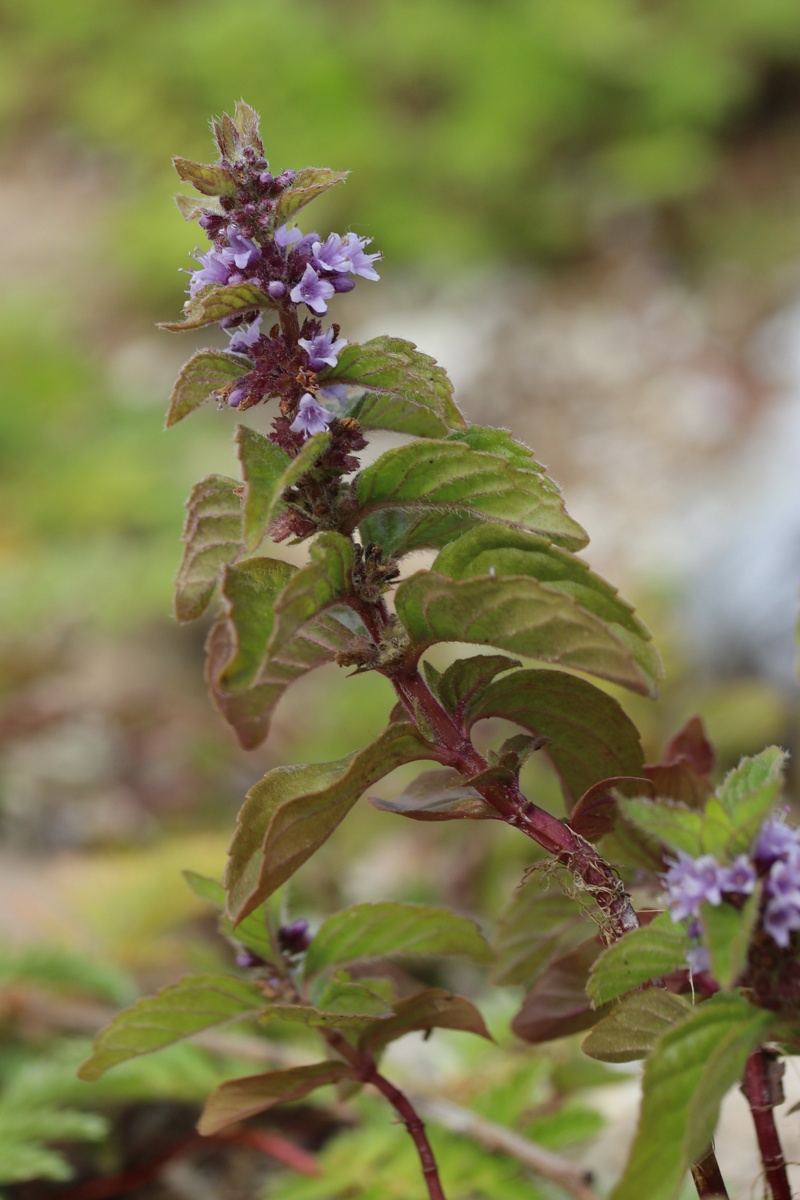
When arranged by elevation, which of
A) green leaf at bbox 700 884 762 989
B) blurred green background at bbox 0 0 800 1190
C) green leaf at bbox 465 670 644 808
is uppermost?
blurred green background at bbox 0 0 800 1190

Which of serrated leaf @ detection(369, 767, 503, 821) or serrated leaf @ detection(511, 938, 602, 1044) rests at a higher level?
serrated leaf @ detection(369, 767, 503, 821)

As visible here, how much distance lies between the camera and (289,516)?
76 centimetres

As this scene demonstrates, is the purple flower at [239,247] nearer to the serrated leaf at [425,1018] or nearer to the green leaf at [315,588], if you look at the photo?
the green leaf at [315,588]

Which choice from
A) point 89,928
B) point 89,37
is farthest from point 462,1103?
point 89,37

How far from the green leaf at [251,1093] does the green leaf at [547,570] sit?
0.36 m

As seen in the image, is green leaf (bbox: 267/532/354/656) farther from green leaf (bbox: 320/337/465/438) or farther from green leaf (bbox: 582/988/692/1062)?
green leaf (bbox: 582/988/692/1062)

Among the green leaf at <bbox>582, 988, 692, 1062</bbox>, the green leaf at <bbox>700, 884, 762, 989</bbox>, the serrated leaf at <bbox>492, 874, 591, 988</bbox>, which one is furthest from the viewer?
the serrated leaf at <bbox>492, 874, 591, 988</bbox>

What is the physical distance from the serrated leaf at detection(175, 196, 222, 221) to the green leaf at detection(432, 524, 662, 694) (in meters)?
0.25

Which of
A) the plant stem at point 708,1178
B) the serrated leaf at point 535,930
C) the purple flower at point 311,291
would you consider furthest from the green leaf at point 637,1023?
the purple flower at point 311,291

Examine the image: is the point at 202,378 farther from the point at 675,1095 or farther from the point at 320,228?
the point at 320,228

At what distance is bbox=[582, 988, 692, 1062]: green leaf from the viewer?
68 centimetres

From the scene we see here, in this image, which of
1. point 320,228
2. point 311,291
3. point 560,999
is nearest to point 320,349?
point 311,291

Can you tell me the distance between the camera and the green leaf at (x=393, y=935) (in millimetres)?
873

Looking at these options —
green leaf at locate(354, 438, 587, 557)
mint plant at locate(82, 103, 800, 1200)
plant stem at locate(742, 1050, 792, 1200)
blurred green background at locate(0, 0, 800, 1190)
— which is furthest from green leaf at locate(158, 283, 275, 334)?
blurred green background at locate(0, 0, 800, 1190)
